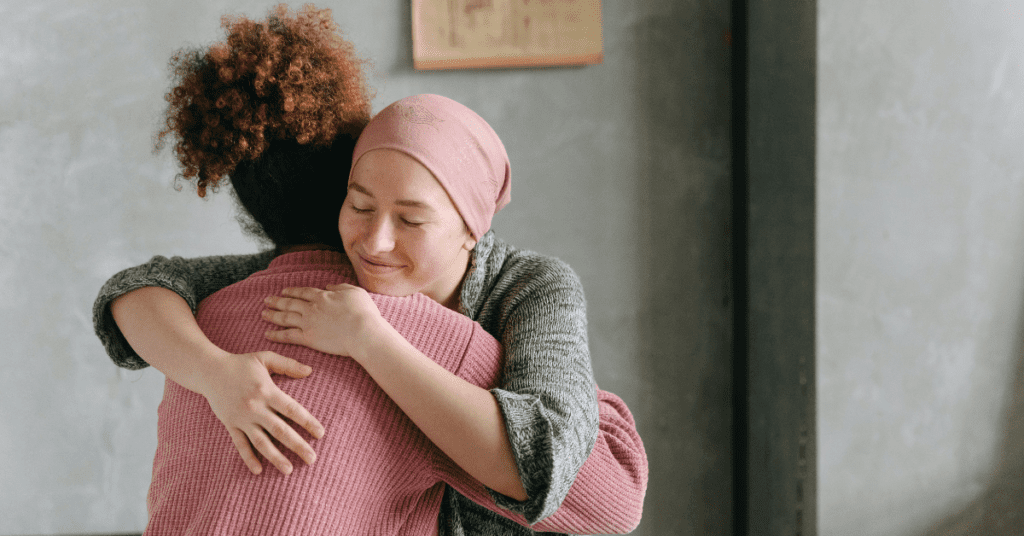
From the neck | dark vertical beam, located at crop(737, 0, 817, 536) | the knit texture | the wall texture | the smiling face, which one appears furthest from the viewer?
dark vertical beam, located at crop(737, 0, 817, 536)

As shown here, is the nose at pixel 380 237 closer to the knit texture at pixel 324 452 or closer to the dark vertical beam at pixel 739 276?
the knit texture at pixel 324 452

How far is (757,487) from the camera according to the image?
5.22 ft

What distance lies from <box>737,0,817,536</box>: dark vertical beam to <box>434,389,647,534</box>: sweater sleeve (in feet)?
2.12

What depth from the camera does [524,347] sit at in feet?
2.56

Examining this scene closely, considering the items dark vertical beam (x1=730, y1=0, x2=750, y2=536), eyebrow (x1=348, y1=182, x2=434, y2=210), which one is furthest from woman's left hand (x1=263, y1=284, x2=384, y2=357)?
dark vertical beam (x1=730, y1=0, x2=750, y2=536)

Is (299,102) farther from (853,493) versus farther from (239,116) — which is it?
(853,493)

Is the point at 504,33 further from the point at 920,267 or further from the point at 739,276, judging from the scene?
the point at 920,267

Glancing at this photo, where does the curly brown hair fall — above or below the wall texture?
above

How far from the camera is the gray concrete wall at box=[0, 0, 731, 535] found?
156 centimetres

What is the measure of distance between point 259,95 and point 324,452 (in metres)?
0.47

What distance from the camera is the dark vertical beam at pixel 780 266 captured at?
4.27 feet

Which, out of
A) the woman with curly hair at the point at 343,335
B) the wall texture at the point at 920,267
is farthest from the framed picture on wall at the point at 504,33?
the woman with curly hair at the point at 343,335

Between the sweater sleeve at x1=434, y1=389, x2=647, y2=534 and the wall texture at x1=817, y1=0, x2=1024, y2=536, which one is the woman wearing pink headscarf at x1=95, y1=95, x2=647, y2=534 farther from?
the wall texture at x1=817, y1=0, x2=1024, y2=536

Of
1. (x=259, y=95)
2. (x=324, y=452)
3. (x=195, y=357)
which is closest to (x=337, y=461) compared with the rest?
(x=324, y=452)
